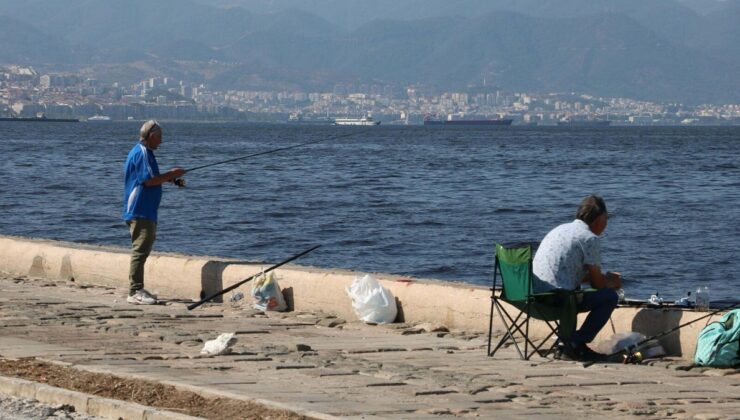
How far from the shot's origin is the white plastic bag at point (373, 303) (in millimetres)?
10617

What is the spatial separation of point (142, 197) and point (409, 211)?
2458 centimetres

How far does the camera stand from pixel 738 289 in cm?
2100

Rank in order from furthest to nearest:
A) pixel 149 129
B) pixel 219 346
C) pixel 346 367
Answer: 1. pixel 149 129
2. pixel 219 346
3. pixel 346 367

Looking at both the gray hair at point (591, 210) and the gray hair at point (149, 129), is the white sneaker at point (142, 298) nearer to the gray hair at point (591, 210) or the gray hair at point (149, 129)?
the gray hair at point (149, 129)

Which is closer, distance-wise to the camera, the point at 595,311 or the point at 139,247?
the point at 595,311

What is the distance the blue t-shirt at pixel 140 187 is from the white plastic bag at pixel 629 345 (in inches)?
155

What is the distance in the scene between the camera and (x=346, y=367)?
8.50 meters

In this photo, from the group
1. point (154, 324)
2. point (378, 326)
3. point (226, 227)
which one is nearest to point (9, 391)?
point (154, 324)

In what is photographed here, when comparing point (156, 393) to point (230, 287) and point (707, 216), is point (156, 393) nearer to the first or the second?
point (230, 287)

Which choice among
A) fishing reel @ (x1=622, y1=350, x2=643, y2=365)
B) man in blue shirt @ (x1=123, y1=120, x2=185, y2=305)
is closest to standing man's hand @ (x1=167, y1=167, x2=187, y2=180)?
man in blue shirt @ (x1=123, y1=120, x2=185, y2=305)

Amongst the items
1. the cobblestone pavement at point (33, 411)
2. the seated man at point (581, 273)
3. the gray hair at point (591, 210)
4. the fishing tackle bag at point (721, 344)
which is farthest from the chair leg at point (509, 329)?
the cobblestone pavement at point (33, 411)

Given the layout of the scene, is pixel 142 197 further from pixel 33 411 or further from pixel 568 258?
pixel 33 411

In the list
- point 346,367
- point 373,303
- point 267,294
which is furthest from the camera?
point 267,294

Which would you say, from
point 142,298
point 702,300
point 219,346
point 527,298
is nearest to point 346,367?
point 219,346
